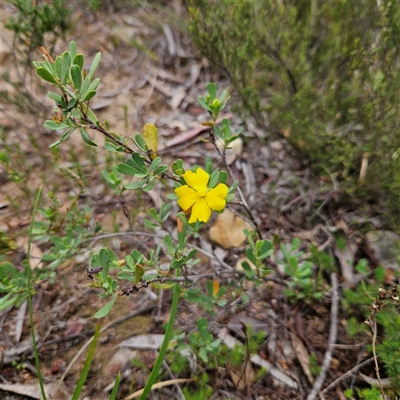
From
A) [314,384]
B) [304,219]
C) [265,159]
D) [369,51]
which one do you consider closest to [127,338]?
[314,384]

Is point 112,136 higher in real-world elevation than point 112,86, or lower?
lower

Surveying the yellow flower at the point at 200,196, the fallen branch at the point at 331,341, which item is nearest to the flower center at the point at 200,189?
the yellow flower at the point at 200,196

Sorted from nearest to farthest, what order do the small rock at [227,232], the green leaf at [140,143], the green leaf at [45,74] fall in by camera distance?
1. the green leaf at [45,74]
2. the green leaf at [140,143]
3. the small rock at [227,232]

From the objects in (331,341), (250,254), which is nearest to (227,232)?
(250,254)

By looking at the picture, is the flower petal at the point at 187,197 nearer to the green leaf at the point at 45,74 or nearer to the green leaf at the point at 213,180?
the green leaf at the point at 213,180

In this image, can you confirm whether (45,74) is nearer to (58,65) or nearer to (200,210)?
(58,65)

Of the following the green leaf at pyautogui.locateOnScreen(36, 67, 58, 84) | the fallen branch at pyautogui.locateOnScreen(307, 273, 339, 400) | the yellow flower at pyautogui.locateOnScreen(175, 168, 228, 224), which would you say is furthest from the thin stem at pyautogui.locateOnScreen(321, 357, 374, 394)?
the green leaf at pyautogui.locateOnScreen(36, 67, 58, 84)

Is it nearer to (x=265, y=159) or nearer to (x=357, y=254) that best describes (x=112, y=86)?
(x=265, y=159)
